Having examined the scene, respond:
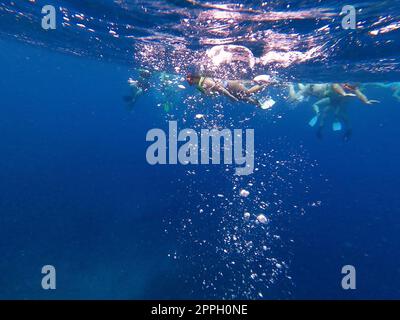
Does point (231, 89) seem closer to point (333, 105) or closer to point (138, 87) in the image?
point (333, 105)

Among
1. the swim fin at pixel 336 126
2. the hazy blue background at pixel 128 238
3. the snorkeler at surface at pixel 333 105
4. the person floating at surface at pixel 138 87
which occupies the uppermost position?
the person floating at surface at pixel 138 87

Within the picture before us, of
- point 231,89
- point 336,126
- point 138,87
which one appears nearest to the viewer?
point 231,89

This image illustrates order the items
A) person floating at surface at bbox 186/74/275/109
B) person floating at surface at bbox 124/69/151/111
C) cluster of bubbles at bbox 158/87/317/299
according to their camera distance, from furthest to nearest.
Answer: person floating at surface at bbox 124/69/151/111
cluster of bubbles at bbox 158/87/317/299
person floating at surface at bbox 186/74/275/109

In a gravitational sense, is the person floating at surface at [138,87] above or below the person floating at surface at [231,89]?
above

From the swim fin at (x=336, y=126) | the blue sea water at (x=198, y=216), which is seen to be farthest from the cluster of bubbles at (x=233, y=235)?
the swim fin at (x=336, y=126)

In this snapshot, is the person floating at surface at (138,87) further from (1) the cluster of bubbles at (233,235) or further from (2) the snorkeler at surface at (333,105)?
(2) the snorkeler at surface at (333,105)

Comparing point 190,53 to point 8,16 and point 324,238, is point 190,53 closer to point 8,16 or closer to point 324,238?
point 8,16

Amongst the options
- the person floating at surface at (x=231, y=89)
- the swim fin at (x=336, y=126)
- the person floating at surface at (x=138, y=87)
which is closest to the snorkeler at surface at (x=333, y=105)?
the swim fin at (x=336, y=126)

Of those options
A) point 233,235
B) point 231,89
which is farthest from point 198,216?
point 231,89

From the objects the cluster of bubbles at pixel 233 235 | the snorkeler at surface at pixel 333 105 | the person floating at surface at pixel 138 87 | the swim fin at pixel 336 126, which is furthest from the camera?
the person floating at surface at pixel 138 87

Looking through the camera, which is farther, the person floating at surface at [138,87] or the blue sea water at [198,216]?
the person floating at surface at [138,87]

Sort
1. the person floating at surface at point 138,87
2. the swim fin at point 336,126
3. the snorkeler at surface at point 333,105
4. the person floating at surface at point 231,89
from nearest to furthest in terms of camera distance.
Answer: the person floating at surface at point 231,89 → the swim fin at point 336,126 → the snorkeler at surface at point 333,105 → the person floating at surface at point 138,87

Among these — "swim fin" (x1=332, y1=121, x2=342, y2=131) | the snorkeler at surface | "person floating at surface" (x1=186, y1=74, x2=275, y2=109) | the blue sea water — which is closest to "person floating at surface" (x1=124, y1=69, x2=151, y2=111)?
the blue sea water

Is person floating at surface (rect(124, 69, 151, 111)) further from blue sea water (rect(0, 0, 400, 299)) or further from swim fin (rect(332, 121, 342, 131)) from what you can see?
swim fin (rect(332, 121, 342, 131))
